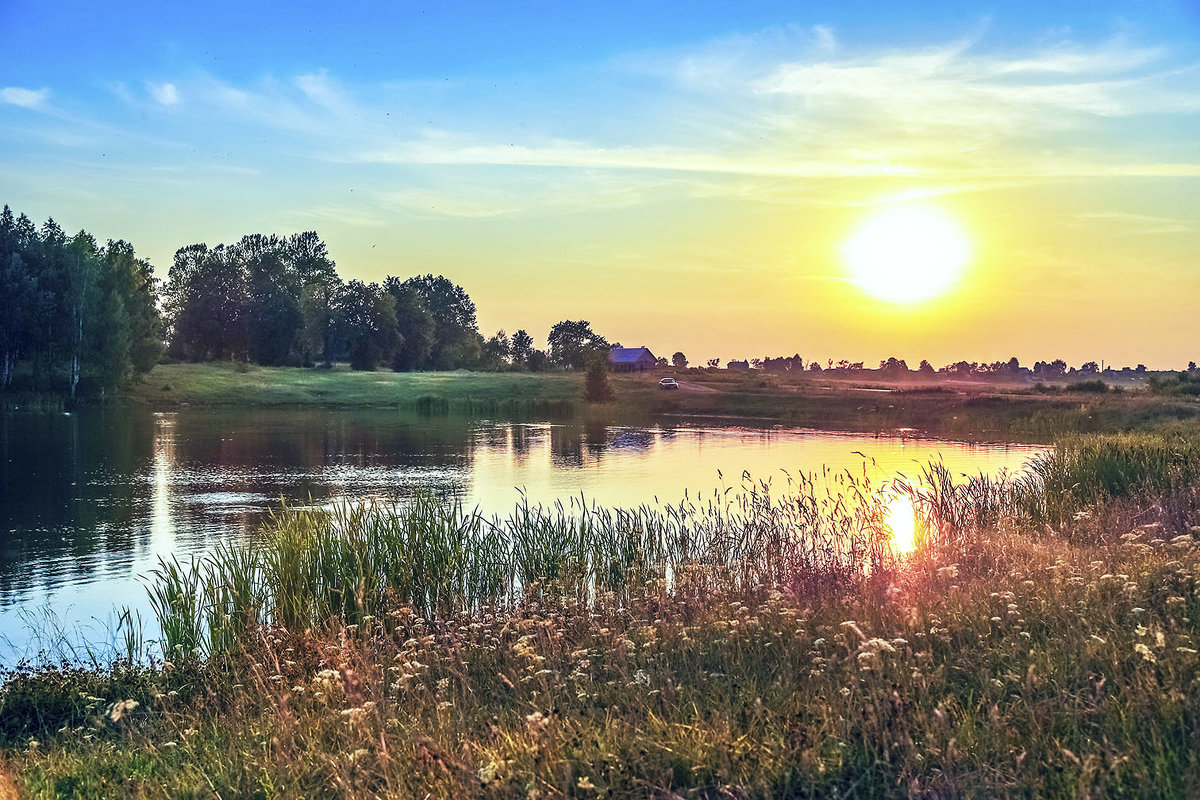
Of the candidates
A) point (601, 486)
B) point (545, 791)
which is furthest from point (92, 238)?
point (545, 791)

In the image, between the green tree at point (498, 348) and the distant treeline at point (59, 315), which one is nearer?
the distant treeline at point (59, 315)


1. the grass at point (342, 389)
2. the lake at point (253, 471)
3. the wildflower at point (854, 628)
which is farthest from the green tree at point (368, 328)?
A: the wildflower at point (854, 628)

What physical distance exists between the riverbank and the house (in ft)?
63.7

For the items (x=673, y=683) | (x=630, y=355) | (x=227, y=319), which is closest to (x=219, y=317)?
(x=227, y=319)

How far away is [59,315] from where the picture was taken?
7350 cm

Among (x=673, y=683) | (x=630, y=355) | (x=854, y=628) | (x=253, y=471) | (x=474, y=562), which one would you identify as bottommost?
(x=253, y=471)

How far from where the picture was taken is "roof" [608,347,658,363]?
143375 mm

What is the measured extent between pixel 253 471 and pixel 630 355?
354 feet

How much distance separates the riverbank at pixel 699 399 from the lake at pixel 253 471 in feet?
25.3

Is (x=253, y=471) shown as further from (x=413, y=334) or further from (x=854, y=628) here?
(x=413, y=334)

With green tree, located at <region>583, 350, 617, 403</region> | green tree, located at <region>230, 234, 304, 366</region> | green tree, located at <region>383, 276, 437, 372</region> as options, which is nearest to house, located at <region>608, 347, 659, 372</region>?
green tree, located at <region>383, 276, 437, 372</region>

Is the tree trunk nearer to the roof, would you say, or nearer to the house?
the house

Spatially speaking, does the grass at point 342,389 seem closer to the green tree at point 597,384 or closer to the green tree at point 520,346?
the green tree at point 597,384

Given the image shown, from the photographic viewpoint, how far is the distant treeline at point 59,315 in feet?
232
